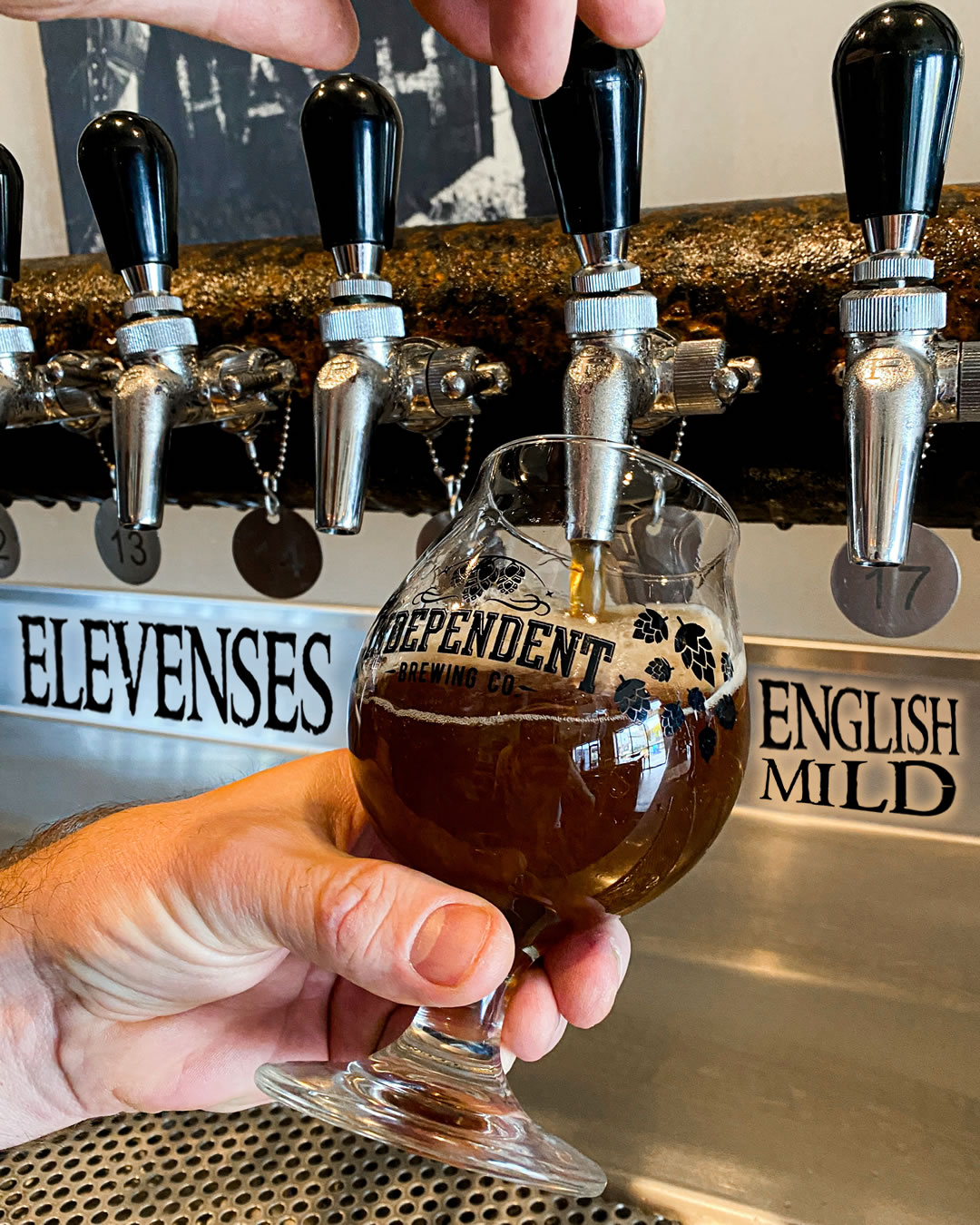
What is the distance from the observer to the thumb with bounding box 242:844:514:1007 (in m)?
0.48

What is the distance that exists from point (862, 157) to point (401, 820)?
37 centimetres

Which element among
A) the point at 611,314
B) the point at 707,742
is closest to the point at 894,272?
the point at 611,314

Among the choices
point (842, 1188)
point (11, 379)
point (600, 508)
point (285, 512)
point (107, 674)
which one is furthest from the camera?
point (107, 674)

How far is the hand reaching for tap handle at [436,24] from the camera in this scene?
432 millimetres

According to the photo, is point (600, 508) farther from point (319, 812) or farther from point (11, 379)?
point (11, 379)

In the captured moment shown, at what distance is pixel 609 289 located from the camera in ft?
1.91

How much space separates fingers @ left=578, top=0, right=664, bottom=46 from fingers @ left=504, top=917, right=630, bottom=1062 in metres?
0.43

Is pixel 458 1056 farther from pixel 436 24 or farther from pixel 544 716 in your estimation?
pixel 436 24

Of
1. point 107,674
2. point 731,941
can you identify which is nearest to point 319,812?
point 731,941

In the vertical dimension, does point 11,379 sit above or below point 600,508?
above

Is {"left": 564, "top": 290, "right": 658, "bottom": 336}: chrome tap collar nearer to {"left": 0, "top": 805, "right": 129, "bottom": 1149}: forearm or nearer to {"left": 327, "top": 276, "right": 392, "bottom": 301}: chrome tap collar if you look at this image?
{"left": 327, "top": 276, "right": 392, "bottom": 301}: chrome tap collar

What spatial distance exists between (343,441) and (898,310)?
0.31 m

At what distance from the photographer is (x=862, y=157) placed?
520mm

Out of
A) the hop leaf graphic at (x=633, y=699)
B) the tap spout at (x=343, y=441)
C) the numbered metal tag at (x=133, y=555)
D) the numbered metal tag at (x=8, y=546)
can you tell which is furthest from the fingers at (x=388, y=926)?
the numbered metal tag at (x=8, y=546)
